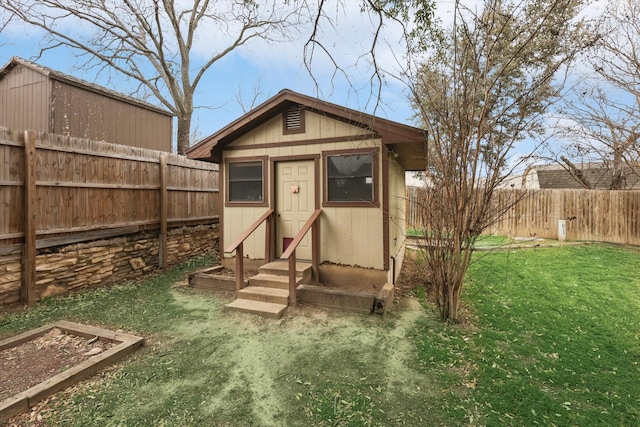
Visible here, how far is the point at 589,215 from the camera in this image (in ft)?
32.2

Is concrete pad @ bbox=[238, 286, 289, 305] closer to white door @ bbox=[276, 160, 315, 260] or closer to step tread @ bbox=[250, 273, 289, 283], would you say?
step tread @ bbox=[250, 273, 289, 283]

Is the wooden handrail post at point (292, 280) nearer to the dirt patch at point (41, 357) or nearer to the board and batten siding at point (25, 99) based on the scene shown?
the dirt patch at point (41, 357)

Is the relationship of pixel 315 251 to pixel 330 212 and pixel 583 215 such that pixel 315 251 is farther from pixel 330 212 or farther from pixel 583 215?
pixel 583 215

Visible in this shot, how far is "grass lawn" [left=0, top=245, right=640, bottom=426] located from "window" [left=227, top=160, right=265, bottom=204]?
6.48 feet

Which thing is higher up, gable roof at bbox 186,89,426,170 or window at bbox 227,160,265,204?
gable roof at bbox 186,89,426,170

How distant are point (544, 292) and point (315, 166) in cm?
457

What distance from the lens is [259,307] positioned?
424 centimetres

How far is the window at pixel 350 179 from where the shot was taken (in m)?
5.00

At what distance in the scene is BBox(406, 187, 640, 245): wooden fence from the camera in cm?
932

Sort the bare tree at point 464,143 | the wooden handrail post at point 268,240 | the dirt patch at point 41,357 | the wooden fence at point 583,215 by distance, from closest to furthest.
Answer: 1. the dirt patch at point 41,357
2. the bare tree at point 464,143
3. the wooden handrail post at point 268,240
4. the wooden fence at point 583,215

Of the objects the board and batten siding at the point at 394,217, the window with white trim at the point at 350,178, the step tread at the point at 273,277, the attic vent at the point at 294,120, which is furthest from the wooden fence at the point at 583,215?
the step tread at the point at 273,277

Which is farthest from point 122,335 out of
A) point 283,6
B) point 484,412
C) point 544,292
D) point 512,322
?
point 544,292

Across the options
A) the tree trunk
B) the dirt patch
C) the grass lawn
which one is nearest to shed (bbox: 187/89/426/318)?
the grass lawn

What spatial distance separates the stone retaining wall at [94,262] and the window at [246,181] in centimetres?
207
